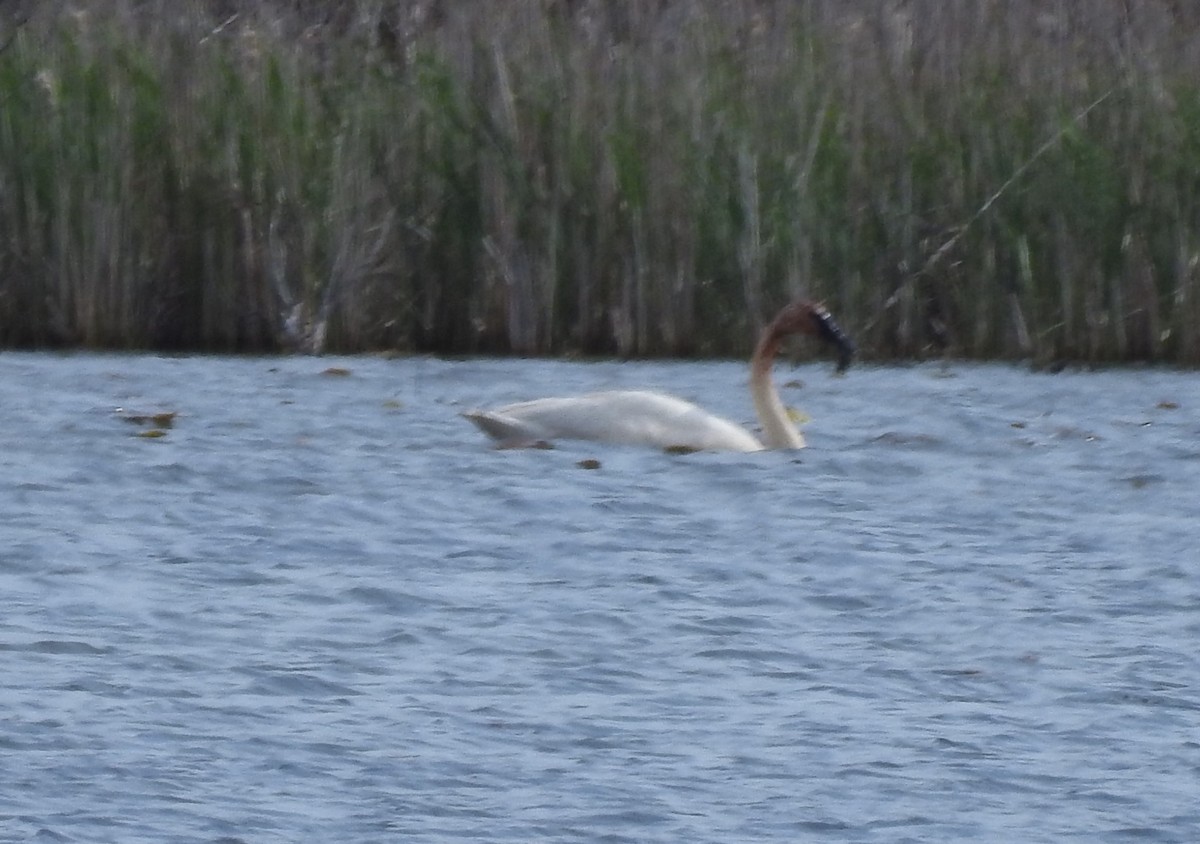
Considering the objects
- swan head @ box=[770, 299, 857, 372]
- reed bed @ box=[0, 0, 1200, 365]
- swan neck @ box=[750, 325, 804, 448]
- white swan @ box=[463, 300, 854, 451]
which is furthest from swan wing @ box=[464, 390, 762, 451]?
reed bed @ box=[0, 0, 1200, 365]

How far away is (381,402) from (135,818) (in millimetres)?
6046

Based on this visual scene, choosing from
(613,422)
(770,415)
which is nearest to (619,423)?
(613,422)

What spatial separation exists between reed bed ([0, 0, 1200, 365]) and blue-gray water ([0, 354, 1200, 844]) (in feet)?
4.94

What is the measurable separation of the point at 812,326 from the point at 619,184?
7.15 feet

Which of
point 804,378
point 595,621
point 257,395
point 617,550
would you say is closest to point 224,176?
point 257,395

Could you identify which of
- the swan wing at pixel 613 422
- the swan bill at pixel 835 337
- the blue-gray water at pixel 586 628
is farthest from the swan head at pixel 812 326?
the swan wing at pixel 613 422

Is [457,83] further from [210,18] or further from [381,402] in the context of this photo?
[381,402]

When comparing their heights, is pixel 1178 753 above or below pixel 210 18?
below

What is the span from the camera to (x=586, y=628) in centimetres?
627

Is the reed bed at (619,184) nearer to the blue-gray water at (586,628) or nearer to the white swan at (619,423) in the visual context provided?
the blue-gray water at (586,628)

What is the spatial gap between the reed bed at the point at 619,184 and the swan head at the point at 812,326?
70.8 inches

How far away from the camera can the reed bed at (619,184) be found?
1192 centimetres

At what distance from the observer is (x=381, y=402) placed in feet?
34.6

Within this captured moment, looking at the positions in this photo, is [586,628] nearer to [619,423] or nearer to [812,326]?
[619,423]
